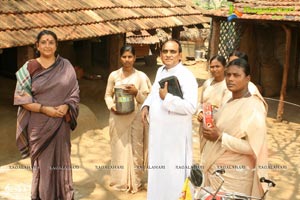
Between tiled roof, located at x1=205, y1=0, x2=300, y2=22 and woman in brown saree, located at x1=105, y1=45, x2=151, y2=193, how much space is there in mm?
5420

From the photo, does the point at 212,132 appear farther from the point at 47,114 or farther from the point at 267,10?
the point at 267,10

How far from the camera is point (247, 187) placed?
3.17 meters

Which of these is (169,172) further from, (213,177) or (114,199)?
(114,199)

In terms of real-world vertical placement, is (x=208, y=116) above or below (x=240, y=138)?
above

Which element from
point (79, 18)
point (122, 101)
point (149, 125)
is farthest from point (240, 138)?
point (79, 18)

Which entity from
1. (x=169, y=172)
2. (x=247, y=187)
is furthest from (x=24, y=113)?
(x=247, y=187)

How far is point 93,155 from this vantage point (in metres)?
6.87

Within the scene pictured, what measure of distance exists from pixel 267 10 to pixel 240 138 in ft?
24.6

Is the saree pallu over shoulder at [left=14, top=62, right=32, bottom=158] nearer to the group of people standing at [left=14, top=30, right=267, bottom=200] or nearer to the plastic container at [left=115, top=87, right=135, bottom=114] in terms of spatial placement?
the group of people standing at [left=14, top=30, right=267, bottom=200]

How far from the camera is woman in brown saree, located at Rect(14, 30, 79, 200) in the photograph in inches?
158

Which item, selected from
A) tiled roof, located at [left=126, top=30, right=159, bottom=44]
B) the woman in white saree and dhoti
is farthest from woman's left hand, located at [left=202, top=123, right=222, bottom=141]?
tiled roof, located at [left=126, top=30, right=159, bottom=44]

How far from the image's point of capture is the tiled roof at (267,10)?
363 inches

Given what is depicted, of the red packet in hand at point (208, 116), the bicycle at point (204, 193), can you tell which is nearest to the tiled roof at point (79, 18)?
the red packet in hand at point (208, 116)

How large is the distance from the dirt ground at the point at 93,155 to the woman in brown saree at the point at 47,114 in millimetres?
898
